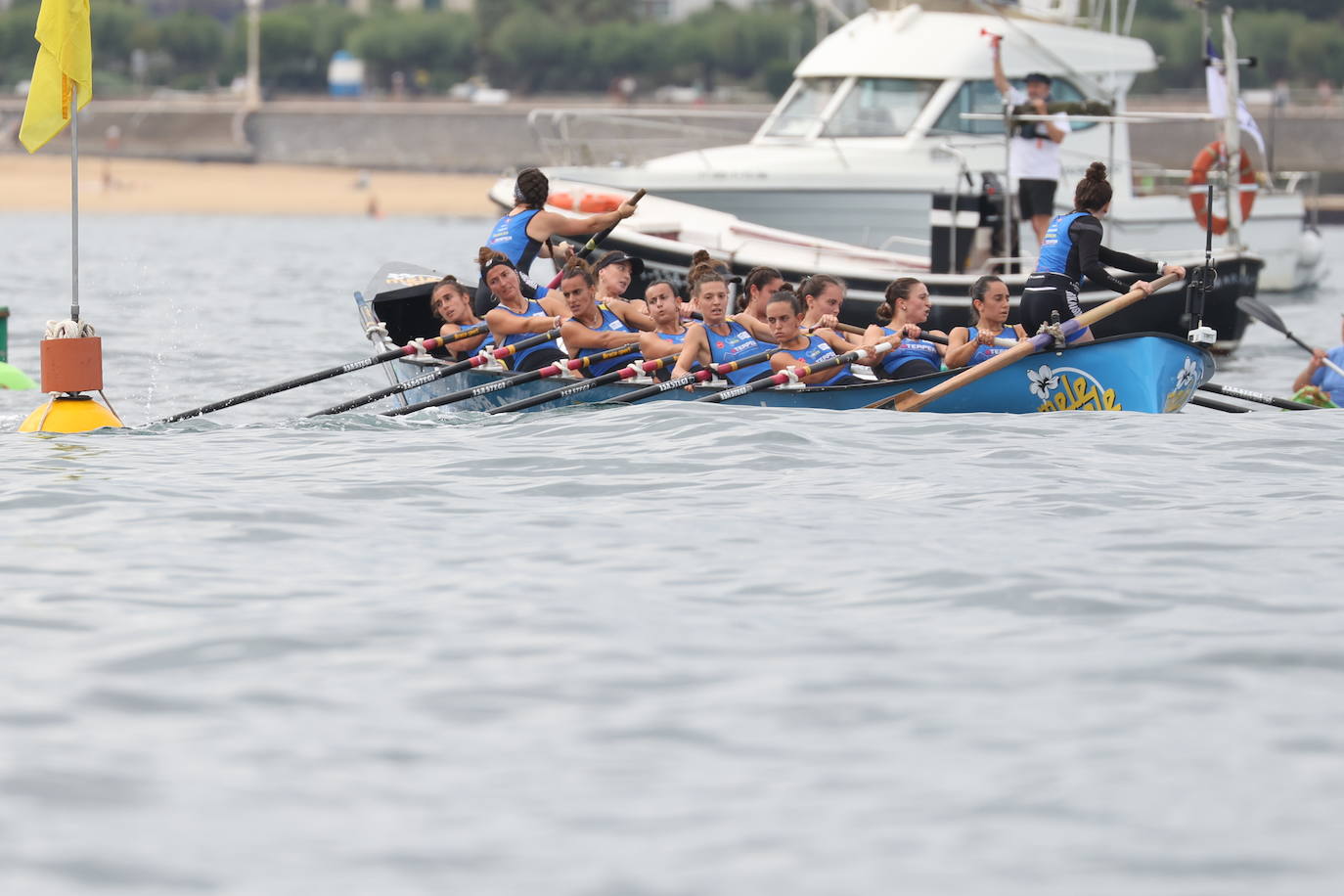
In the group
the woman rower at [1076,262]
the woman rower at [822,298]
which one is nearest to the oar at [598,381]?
the woman rower at [822,298]

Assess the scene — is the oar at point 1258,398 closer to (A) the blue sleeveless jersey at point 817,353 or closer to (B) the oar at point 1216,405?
(B) the oar at point 1216,405

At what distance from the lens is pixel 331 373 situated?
12266mm

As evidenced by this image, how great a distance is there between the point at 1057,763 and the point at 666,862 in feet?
4.29

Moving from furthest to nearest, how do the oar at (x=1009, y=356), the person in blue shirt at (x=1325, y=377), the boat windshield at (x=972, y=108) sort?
the boat windshield at (x=972, y=108), the person in blue shirt at (x=1325, y=377), the oar at (x=1009, y=356)

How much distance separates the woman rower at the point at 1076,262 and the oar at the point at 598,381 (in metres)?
2.32

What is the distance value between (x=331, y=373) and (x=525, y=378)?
1232 millimetres

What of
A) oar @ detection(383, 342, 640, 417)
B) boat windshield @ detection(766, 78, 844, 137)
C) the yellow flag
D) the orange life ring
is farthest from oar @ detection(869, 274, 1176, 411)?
boat windshield @ detection(766, 78, 844, 137)

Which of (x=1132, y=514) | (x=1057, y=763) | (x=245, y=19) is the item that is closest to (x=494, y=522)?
(x=1132, y=514)

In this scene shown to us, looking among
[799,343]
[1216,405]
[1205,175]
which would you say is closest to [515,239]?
[799,343]

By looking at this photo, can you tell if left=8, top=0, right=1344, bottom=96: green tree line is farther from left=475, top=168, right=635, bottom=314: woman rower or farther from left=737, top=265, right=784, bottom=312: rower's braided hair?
left=737, top=265, right=784, bottom=312: rower's braided hair

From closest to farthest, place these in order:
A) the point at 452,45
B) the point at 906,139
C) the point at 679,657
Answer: the point at 679,657
the point at 906,139
the point at 452,45

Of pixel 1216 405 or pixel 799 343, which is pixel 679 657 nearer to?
pixel 799 343

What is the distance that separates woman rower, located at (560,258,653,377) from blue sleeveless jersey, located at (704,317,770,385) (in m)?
0.54

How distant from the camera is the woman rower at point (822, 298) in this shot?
12.2 metres
